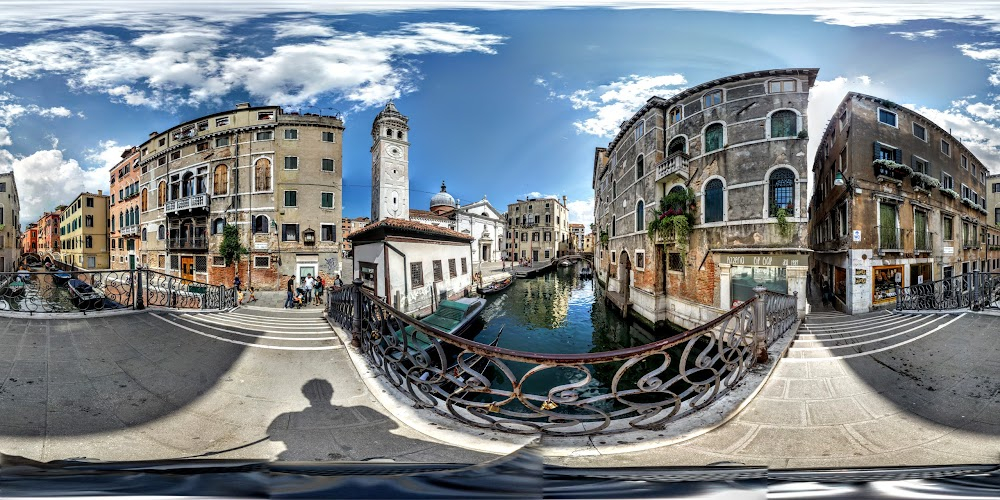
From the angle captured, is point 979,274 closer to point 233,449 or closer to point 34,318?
point 233,449

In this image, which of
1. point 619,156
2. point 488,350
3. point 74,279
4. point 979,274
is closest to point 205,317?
point 74,279

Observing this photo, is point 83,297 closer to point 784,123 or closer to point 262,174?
point 262,174

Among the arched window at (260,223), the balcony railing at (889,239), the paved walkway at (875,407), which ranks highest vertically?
the arched window at (260,223)

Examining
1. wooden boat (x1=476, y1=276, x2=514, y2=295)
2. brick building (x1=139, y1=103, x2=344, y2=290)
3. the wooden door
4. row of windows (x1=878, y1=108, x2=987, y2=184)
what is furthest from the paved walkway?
wooden boat (x1=476, y1=276, x2=514, y2=295)

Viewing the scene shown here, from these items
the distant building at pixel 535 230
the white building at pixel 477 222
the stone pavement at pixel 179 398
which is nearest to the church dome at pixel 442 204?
the white building at pixel 477 222

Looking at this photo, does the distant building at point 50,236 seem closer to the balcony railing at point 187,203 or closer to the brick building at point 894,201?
the balcony railing at point 187,203

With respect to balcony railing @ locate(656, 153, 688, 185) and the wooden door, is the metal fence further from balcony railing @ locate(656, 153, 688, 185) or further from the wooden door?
balcony railing @ locate(656, 153, 688, 185)

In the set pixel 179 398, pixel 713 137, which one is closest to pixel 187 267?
pixel 179 398
